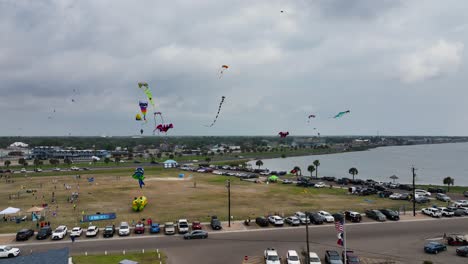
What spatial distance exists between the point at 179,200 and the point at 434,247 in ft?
129

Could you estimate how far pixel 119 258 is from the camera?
103ft

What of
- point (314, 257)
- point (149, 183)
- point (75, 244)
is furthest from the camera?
point (149, 183)

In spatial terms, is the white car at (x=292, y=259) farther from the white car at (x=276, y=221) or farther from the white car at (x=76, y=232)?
the white car at (x=76, y=232)

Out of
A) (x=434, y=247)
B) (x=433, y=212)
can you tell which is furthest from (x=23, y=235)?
(x=433, y=212)

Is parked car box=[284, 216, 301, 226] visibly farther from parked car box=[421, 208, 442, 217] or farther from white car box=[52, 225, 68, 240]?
white car box=[52, 225, 68, 240]

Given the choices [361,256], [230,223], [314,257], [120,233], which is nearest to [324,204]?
[230,223]

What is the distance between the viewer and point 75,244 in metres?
36.7

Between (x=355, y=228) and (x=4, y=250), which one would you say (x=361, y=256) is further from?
(x=4, y=250)

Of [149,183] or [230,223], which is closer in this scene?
[230,223]

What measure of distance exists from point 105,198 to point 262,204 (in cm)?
2806

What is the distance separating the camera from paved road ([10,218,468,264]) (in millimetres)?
32594

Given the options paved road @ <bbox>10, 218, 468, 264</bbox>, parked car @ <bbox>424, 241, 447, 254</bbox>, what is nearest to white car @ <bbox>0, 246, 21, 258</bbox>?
paved road @ <bbox>10, 218, 468, 264</bbox>

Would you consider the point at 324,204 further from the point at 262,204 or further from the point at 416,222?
the point at 416,222

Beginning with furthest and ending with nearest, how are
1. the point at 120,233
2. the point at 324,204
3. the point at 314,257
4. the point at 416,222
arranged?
the point at 324,204 → the point at 416,222 → the point at 120,233 → the point at 314,257
